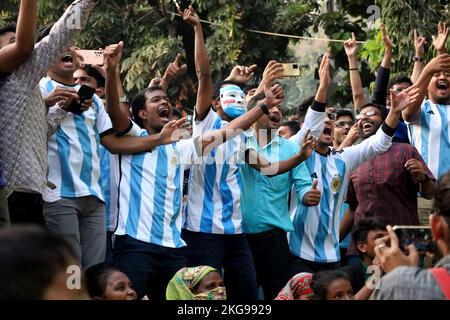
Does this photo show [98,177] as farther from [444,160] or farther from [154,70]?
[154,70]

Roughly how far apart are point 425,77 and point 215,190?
5.97 ft

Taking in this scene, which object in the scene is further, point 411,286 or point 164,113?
point 164,113

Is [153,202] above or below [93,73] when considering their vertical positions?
below

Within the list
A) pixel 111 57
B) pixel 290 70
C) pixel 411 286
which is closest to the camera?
pixel 411 286

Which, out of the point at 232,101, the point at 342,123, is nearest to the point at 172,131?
the point at 232,101

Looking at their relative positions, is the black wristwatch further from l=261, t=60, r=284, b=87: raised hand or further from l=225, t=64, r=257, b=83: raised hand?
l=225, t=64, r=257, b=83: raised hand

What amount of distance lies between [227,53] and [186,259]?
9.46 metres

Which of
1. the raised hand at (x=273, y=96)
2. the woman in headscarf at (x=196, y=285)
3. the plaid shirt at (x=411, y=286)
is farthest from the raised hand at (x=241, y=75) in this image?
the plaid shirt at (x=411, y=286)

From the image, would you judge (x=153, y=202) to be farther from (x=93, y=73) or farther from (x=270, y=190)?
(x=93, y=73)

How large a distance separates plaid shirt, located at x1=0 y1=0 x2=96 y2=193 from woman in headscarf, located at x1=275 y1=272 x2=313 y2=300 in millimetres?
1876

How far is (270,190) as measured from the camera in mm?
7867

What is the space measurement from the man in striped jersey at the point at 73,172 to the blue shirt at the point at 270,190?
4.36ft

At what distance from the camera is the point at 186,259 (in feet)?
23.7

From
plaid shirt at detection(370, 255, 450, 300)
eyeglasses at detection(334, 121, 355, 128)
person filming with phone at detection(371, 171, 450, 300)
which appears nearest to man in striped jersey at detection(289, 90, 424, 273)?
eyeglasses at detection(334, 121, 355, 128)
